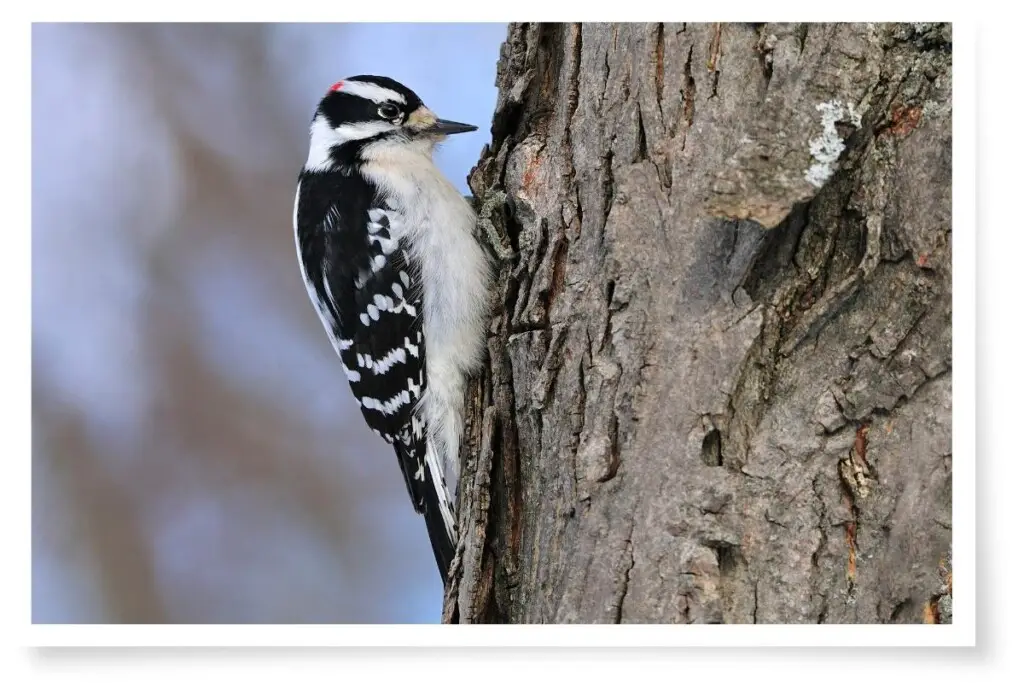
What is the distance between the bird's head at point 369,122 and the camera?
Answer: 2293mm

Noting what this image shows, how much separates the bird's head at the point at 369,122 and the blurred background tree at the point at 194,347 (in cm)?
6

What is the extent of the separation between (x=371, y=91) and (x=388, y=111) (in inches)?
2.8

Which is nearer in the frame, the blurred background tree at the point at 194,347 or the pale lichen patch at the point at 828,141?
the pale lichen patch at the point at 828,141

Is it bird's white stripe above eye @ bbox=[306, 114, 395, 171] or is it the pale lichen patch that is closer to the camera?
the pale lichen patch

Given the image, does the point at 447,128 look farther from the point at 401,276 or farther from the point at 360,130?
the point at 401,276

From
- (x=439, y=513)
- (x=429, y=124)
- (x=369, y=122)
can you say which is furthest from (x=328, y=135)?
(x=439, y=513)

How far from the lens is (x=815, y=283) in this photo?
4.94ft

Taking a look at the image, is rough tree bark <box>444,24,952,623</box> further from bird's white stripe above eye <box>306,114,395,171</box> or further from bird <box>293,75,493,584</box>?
bird's white stripe above eye <box>306,114,395,171</box>

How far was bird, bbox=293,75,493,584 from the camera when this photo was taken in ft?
7.22

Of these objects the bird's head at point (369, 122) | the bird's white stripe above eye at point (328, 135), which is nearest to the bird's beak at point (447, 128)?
the bird's head at point (369, 122)

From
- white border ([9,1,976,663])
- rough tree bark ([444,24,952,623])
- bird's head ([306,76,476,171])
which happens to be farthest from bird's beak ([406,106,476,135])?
rough tree bark ([444,24,952,623])
